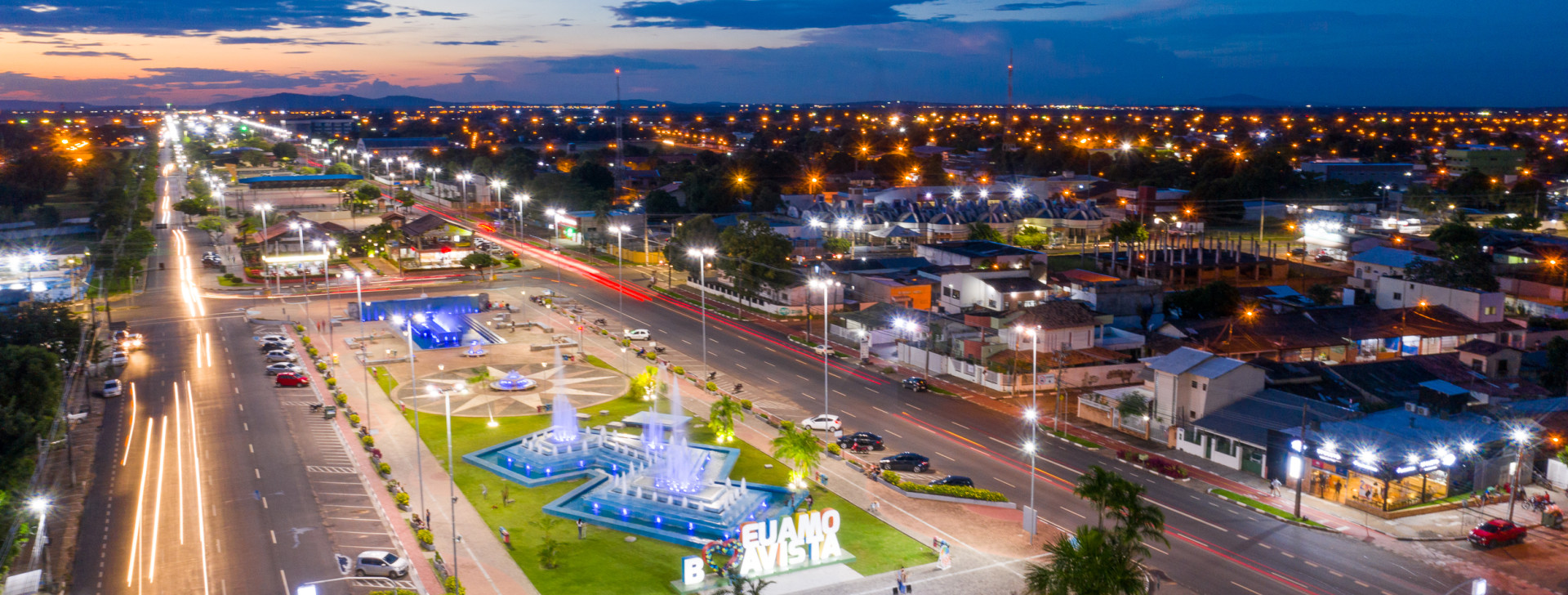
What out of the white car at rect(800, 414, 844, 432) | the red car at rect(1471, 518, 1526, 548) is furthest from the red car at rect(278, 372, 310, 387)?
the red car at rect(1471, 518, 1526, 548)

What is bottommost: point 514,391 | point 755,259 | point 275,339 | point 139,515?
point 514,391

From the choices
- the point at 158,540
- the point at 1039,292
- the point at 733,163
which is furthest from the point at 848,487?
the point at 733,163

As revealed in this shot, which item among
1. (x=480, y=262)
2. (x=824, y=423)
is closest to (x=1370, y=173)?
(x=480, y=262)

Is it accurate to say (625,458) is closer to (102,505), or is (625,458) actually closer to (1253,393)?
(102,505)

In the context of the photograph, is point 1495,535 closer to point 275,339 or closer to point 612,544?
point 612,544

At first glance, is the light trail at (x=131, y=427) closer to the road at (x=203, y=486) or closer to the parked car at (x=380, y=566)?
the road at (x=203, y=486)

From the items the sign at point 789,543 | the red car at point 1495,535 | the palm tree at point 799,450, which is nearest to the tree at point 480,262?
the palm tree at point 799,450
